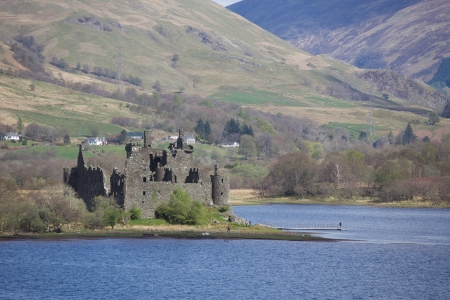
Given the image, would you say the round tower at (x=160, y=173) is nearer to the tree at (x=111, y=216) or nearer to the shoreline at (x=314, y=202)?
the tree at (x=111, y=216)

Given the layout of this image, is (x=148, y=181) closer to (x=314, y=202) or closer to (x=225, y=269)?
(x=225, y=269)

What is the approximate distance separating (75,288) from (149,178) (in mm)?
26561

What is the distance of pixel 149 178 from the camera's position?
91312 mm

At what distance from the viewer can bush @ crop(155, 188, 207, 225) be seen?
89.8 metres

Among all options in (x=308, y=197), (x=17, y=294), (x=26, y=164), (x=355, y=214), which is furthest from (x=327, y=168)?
(x=17, y=294)

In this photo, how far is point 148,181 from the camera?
90375mm

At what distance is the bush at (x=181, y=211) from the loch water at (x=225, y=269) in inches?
134

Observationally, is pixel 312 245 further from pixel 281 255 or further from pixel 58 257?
pixel 58 257

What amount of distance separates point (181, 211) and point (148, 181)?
Result: 4334 millimetres

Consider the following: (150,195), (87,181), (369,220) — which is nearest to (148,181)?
(150,195)

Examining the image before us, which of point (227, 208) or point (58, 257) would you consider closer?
point (58, 257)

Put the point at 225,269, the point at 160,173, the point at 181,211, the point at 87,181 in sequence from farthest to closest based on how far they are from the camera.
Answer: the point at 87,181
the point at 160,173
the point at 181,211
the point at 225,269

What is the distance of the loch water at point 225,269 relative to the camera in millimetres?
65688

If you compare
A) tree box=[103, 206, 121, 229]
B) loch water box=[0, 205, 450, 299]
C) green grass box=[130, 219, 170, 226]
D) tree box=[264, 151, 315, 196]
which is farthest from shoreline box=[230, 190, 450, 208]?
tree box=[103, 206, 121, 229]
